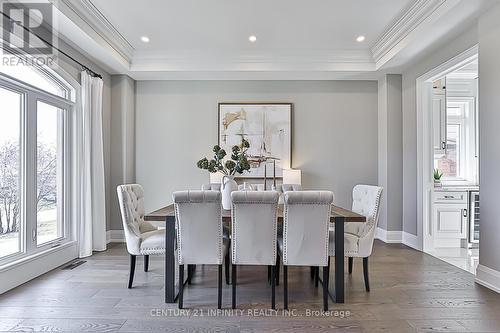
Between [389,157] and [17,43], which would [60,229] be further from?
[389,157]

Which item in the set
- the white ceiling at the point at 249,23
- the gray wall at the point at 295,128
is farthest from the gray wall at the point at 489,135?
the gray wall at the point at 295,128

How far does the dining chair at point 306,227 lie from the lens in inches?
97.0

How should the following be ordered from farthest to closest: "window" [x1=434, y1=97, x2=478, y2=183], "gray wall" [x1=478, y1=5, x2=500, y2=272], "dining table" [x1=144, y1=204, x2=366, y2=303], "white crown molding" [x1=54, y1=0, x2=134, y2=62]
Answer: "window" [x1=434, y1=97, x2=478, y2=183], "white crown molding" [x1=54, y1=0, x2=134, y2=62], "gray wall" [x1=478, y1=5, x2=500, y2=272], "dining table" [x1=144, y1=204, x2=366, y2=303]

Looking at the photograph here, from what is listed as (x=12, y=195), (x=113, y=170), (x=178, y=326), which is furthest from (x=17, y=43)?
(x=178, y=326)

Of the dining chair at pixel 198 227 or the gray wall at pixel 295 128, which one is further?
the gray wall at pixel 295 128

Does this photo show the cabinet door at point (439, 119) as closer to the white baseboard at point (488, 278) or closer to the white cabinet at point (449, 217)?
the white cabinet at point (449, 217)

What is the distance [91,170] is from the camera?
439cm

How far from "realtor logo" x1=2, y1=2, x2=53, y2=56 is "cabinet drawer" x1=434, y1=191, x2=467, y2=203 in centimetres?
532

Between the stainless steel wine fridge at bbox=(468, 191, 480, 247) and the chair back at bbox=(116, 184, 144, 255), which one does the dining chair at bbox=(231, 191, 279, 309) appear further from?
the stainless steel wine fridge at bbox=(468, 191, 480, 247)

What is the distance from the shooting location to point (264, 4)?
3441 millimetres

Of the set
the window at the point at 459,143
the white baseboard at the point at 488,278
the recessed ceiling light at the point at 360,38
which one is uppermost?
the recessed ceiling light at the point at 360,38

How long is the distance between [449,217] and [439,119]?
4.95 ft

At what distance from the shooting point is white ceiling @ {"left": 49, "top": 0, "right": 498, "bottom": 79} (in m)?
3.44

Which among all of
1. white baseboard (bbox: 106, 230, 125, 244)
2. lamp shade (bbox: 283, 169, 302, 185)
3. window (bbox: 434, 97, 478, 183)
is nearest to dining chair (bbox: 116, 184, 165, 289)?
white baseboard (bbox: 106, 230, 125, 244)
